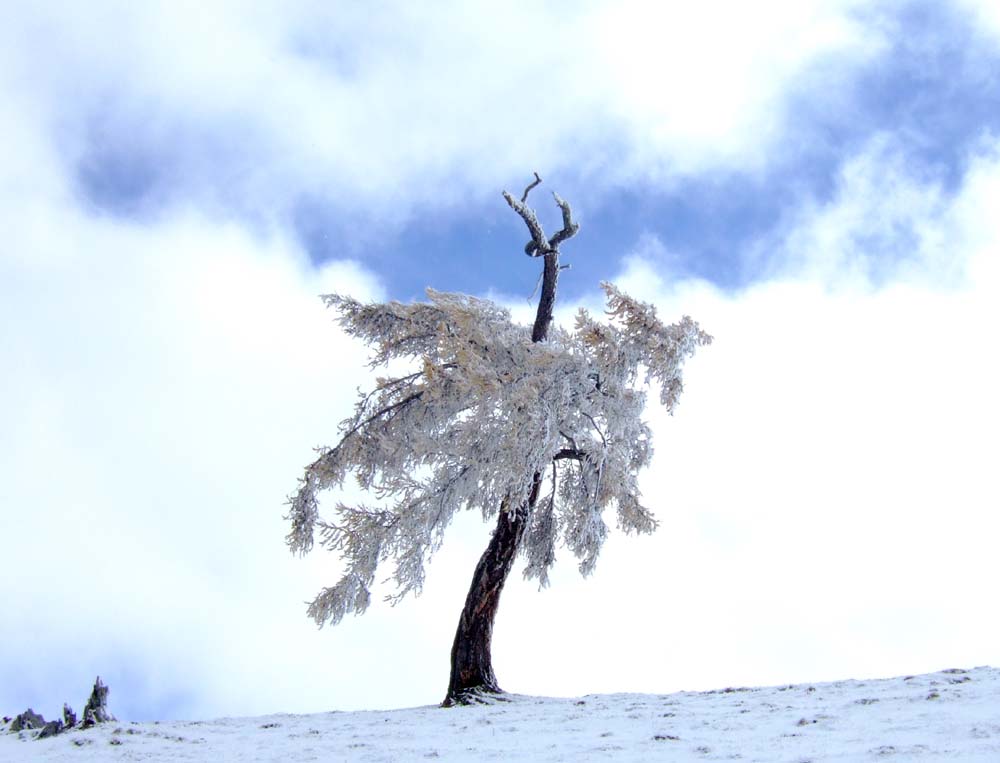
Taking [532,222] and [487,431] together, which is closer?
[487,431]

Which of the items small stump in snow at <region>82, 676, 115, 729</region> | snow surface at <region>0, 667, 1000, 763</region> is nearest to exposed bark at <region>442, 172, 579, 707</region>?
snow surface at <region>0, 667, 1000, 763</region>

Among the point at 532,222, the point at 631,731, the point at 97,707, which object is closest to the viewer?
the point at 631,731

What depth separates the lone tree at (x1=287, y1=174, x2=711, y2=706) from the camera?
1386cm

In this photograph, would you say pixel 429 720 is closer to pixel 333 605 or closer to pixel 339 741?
pixel 339 741

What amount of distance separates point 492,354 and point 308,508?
441 centimetres

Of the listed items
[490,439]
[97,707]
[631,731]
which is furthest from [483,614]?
[97,707]

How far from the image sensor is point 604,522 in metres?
15.9

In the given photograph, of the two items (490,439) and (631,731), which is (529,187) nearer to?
(490,439)

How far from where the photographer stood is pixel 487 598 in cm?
1512

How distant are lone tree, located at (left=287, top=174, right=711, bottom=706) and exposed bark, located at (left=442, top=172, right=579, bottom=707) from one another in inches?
0.9

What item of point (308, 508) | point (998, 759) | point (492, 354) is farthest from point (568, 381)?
point (998, 759)

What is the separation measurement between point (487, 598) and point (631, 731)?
17.9 ft

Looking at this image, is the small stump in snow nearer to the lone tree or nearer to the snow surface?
the snow surface

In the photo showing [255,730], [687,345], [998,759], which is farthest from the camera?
[687,345]
